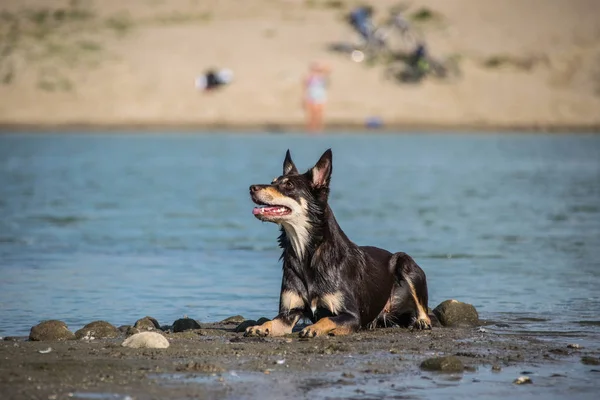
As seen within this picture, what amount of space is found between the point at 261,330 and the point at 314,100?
33328 mm

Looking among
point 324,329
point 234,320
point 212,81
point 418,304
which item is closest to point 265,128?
point 212,81

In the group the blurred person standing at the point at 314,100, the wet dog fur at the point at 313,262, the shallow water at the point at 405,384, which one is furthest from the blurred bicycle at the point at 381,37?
the shallow water at the point at 405,384

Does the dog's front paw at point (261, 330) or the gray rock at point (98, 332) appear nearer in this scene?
the dog's front paw at point (261, 330)

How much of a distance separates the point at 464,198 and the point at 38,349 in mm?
16568

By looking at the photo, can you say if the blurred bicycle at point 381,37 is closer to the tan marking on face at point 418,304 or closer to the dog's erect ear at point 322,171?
the tan marking on face at point 418,304

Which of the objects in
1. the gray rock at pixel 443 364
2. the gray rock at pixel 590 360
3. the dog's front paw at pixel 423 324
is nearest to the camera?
the gray rock at pixel 443 364

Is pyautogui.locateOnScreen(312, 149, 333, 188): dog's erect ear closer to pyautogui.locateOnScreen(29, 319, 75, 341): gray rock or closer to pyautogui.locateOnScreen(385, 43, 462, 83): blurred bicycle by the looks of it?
pyautogui.locateOnScreen(29, 319, 75, 341): gray rock

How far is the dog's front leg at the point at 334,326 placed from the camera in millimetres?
9773

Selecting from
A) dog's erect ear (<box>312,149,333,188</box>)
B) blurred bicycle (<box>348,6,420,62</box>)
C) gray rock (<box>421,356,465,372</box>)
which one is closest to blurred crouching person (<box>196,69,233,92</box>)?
blurred bicycle (<box>348,6,420,62</box>)

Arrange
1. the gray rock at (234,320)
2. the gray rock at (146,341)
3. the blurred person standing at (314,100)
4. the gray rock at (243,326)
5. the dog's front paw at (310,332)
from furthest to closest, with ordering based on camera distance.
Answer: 1. the blurred person standing at (314,100)
2. the gray rock at (234,320)
3. the gray rock at (243,326)
4. the dog's front paw at (310,332)
5. the gray rock at (146,341)

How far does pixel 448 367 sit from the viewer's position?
28.2 feet

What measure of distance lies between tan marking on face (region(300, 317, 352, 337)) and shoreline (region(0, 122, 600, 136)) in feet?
106

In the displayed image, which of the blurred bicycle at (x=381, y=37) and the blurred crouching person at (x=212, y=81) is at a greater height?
the blurred bicycle at (x=381, y=37)

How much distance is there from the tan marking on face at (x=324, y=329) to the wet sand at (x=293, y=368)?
0.26ft
